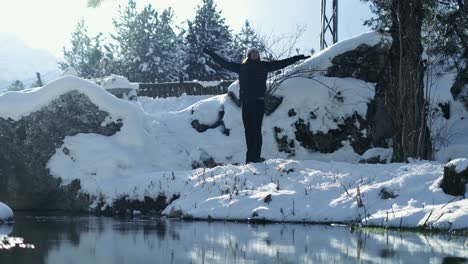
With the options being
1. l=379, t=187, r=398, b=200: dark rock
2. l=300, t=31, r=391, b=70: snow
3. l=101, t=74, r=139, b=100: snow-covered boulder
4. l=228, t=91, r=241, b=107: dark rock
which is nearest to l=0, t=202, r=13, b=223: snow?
l=379, t=187, r=398, b=200: dark rock

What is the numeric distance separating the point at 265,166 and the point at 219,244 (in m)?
5.27

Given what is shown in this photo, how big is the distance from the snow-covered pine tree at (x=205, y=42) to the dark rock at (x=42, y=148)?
32.4 metres

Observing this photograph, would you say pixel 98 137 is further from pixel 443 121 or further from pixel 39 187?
pixel 443 121

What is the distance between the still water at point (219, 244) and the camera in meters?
6.45

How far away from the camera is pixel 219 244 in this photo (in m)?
7.68

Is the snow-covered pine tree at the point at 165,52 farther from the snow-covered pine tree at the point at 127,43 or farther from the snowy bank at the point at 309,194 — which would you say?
the snowy bank at the point at 309,194

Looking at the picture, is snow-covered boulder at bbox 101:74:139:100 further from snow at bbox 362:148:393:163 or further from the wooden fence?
snow at bbox 362:148:393:163

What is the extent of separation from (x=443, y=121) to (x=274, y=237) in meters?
10.9

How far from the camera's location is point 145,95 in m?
29.2

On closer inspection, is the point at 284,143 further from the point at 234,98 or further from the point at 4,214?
the point at 4,214

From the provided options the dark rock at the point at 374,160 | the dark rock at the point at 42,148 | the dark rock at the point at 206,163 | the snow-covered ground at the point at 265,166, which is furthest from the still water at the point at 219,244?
the dark rock at the point at 206,163

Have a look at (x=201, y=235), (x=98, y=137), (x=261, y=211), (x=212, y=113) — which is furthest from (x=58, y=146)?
(x=201, y=235)

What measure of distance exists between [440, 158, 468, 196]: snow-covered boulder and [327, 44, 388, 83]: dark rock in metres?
7.98

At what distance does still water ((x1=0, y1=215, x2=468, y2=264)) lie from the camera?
645 centimetres
